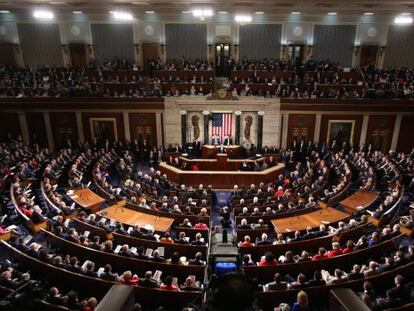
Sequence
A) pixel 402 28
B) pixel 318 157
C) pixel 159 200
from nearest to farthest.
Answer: pixel 159 200 → pixel 318 157 → pixel 402 28

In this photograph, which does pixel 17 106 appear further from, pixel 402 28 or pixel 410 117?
pixel 402 28

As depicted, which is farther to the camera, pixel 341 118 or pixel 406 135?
pixel 406 135

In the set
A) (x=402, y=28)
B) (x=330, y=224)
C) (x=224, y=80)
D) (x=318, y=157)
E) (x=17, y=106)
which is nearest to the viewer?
(x=330, y=224)

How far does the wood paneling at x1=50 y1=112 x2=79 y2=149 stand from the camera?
2159 cm

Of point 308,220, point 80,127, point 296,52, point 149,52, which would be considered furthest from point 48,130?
point 296,52

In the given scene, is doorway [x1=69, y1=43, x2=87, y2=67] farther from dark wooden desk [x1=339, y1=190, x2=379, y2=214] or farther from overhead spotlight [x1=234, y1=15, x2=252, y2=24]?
dark wooden desk [x1=339, y1=190, x2=379, y2=214]

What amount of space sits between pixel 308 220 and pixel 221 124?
36.1 ft

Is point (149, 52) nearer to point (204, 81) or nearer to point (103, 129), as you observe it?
point (204, 81)

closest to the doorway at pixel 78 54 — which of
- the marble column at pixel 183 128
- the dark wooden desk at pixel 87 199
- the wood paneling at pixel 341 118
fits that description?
the marble column at pixel 183 128

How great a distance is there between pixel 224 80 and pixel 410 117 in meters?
11.7

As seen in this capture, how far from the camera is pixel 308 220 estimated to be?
11273mm

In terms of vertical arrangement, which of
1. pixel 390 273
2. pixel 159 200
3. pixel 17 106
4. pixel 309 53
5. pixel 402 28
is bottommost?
pixel 159 200

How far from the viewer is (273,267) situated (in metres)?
8.07

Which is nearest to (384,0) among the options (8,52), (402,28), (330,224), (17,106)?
(330,224)
